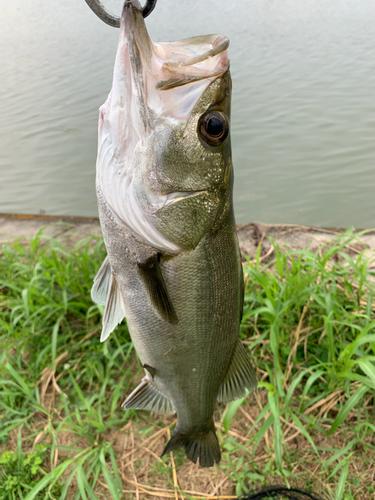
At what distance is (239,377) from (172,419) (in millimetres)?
1169

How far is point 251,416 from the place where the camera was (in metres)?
2.37

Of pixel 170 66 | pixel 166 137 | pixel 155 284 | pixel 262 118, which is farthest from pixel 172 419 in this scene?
pixel 262 118

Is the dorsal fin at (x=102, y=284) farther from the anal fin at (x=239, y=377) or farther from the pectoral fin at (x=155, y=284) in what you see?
the anal fin at (x=239, y=377)

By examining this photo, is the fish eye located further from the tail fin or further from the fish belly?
the tail fin

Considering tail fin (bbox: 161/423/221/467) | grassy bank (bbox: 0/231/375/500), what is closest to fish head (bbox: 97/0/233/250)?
tail fin (bbox: 161/423/221/467)

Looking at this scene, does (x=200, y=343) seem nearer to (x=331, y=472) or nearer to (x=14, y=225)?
(x=331, y=472)

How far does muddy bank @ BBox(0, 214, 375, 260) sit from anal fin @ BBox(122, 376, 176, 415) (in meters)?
2.00

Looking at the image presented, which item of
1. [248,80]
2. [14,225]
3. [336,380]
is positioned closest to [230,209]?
[336,380]

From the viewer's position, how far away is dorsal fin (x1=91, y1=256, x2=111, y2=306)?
1477mm

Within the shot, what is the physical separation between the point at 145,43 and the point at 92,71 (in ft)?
26.5

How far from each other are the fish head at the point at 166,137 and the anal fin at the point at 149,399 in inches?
29.9

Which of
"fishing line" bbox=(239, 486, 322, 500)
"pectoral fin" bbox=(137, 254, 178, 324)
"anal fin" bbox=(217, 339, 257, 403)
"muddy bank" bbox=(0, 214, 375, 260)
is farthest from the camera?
"muddy bank" bbox=(0, 214, 375, 260)

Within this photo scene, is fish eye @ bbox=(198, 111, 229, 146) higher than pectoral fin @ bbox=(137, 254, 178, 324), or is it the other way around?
fish eye @ bbox=(198, 111, 229, 146)

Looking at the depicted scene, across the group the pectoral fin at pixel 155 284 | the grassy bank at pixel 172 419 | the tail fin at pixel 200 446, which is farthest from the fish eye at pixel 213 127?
the grassy bank at pixel 172 419
